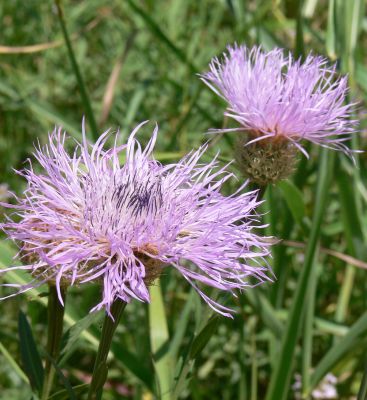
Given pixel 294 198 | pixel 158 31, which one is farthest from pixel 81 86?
pixel 294 198

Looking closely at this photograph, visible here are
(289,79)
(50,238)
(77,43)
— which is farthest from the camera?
(77,43)

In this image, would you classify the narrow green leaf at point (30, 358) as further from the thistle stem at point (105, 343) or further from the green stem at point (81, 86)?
the green stem at point (81, 86)

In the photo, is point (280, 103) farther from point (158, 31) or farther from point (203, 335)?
point (158, 31)

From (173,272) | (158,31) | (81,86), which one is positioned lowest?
(173,272)

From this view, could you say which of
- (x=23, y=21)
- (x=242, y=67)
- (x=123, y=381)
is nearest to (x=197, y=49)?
(x=23, y=21)

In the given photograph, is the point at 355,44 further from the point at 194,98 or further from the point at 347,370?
the point at 347,370

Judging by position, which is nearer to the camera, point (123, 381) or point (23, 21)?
point (123, 381)

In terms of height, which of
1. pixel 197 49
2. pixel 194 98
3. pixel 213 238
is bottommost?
pixel 213 238

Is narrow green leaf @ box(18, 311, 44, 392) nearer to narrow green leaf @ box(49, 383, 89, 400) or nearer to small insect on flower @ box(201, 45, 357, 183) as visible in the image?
narrow green leaf @ box(49, 383, 89, 400)
